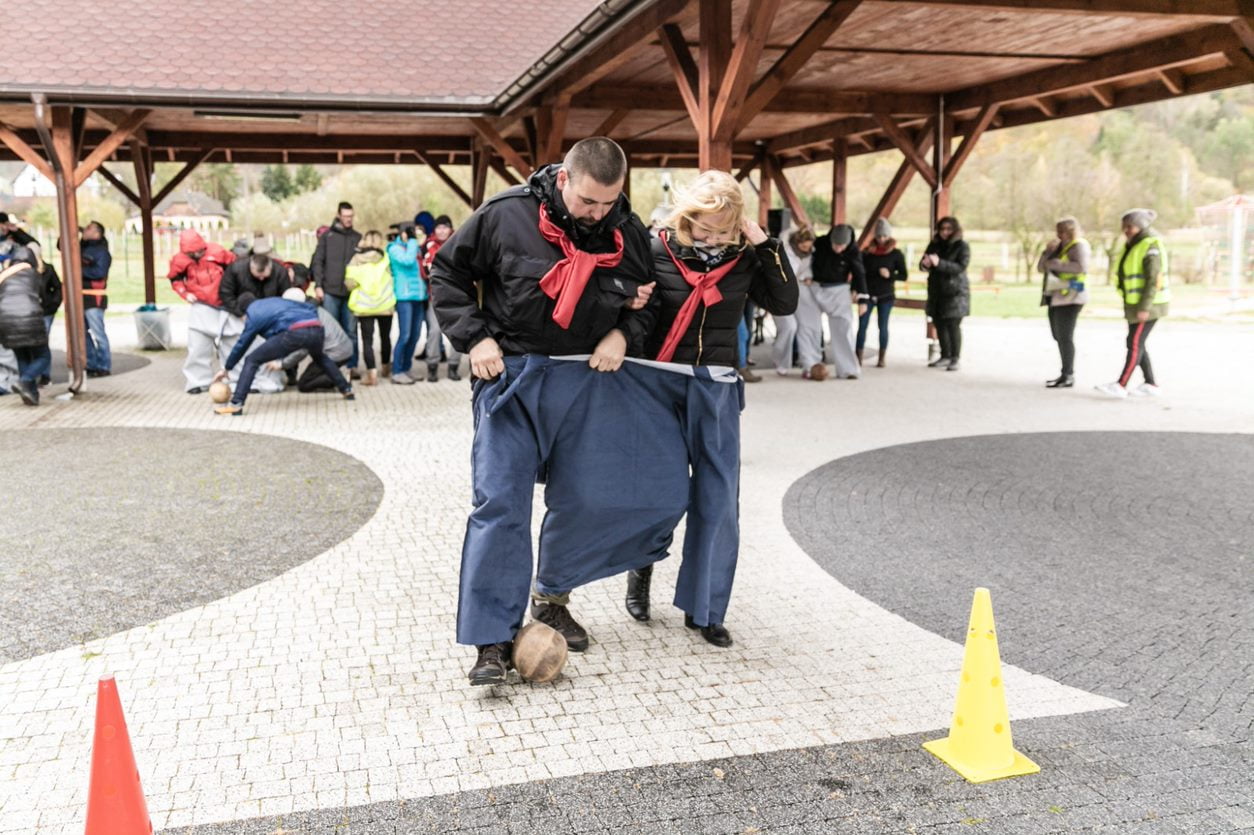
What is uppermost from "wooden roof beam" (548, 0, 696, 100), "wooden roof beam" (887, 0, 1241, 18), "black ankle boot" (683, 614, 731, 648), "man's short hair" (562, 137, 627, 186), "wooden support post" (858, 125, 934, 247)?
"wooden roof beam" (887, 0, 1241, 18)

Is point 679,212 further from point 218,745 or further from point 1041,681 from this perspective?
point 218,745

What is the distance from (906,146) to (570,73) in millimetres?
5307

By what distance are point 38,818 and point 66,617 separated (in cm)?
186

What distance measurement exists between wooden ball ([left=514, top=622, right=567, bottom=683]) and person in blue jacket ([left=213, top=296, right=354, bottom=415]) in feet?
22.9

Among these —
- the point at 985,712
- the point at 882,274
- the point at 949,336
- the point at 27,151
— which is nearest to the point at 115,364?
the point at 27,151

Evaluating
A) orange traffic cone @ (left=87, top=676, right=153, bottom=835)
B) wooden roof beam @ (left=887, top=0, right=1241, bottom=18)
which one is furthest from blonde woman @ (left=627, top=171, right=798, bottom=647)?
wooden roof beam @ (left=887, top=0, right=1241, bottom=18)

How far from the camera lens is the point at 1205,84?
11.2 meters

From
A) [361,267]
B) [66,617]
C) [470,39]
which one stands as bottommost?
[66,617]

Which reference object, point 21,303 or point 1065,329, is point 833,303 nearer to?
point 1065,329

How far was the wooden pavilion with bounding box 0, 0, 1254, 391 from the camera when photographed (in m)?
7.87

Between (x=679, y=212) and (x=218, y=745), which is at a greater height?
(x=679, y=212)

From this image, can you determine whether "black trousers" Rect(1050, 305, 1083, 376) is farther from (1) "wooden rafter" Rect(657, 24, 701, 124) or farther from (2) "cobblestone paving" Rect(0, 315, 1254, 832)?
(2) "cobblestone paving" Rect(0, 315, 1254, 832)

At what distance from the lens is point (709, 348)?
402 cm

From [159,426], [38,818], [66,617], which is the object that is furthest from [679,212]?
[159,426]
